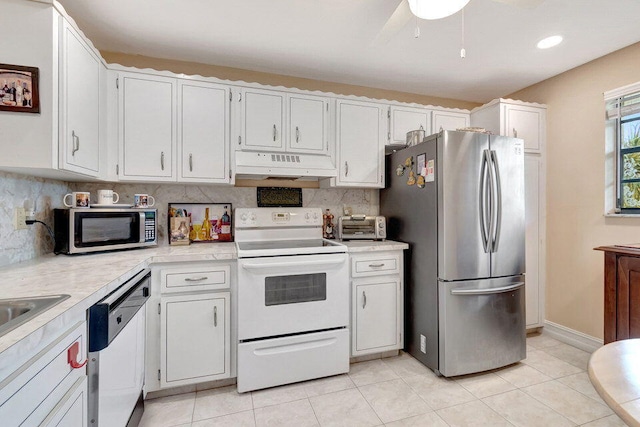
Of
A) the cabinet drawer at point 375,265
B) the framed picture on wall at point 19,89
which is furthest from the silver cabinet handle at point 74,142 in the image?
the cabinet drawer at point 375,265

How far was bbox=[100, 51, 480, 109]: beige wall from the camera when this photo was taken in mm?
2475

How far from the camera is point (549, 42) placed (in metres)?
2.29

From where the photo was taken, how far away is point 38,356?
80cm

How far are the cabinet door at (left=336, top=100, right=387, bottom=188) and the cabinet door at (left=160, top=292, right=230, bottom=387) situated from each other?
1.44 meters

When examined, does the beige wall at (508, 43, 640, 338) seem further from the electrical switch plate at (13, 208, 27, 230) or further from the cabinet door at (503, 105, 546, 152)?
the electrical switch plate at (13, 208, 27, 230)

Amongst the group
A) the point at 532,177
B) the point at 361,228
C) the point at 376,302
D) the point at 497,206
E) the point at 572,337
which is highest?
the point at 532,177

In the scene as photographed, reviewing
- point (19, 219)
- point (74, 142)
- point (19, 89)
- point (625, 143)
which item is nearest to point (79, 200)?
point (19, 219)

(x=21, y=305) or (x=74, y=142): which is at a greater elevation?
(x=74, y=142)

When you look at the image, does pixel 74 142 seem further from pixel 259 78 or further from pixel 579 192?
pixel 579 192

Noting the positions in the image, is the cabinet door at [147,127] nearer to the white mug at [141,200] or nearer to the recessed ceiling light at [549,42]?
the white mug at [141,200]

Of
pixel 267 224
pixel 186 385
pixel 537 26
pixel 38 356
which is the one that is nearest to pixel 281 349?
pixel 186 385

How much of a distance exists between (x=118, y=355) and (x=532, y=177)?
11.4 ft

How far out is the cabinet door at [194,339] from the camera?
1.95m

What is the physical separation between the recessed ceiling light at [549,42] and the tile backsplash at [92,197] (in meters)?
1.77
